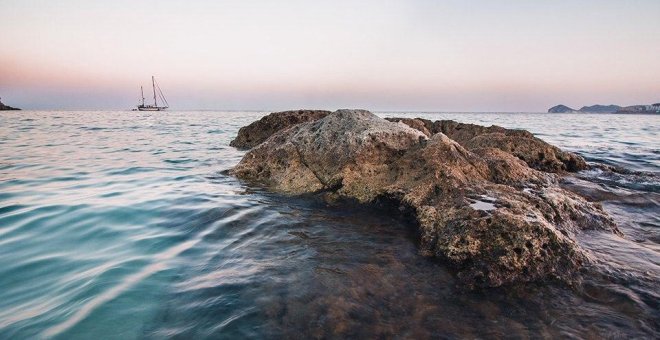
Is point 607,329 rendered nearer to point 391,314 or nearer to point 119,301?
point 391,314

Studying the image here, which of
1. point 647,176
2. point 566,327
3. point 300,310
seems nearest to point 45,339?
point 300,310

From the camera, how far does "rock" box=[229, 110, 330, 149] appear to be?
1570 centimetres

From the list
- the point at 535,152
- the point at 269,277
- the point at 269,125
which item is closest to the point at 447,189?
the point at 269,277

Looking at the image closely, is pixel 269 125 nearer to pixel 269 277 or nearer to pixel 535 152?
pixel 535 152

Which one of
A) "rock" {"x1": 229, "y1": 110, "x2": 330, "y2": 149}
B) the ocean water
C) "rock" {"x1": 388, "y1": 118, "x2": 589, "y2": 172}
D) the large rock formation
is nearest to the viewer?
the ocean water

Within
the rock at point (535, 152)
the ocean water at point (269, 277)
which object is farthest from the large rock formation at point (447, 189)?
the rock at point (535, 152)

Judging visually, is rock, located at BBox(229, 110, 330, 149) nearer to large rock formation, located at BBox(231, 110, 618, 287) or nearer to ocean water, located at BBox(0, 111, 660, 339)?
large rock formation, located at BBox(231, 110, 618, 287)

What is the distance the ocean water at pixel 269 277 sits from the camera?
284cm

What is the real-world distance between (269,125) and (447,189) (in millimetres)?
12008

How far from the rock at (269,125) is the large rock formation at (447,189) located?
719cm

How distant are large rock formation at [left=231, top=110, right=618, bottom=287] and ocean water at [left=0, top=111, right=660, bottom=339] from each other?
24 centimetres

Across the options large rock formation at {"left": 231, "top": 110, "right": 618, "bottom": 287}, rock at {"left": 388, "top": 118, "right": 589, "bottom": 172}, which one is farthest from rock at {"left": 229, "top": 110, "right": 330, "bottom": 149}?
rock at {"left": 388, "top": 118, "right": 589, "bottom": 172}

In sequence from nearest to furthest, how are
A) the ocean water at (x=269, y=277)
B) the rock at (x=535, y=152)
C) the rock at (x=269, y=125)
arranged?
the ocean water at (x=269, y=277) < the rock at (x=535, y=152) < the rock at (x=269, y=125)

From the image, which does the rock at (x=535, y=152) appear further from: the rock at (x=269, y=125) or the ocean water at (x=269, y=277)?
the rock at (x=269, y=125)
